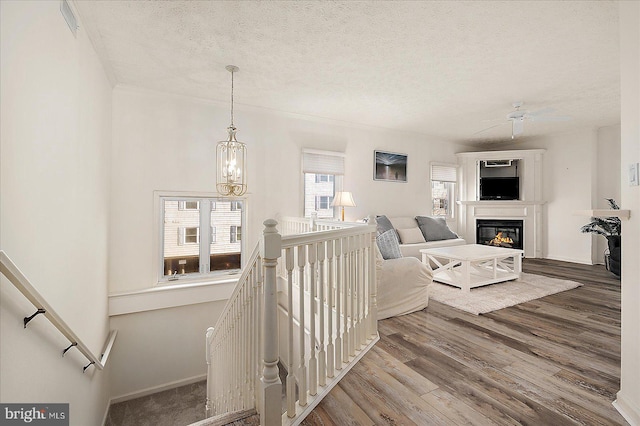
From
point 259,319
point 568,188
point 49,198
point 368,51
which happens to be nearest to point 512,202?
point 568,188

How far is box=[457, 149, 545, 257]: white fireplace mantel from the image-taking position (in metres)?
6.64

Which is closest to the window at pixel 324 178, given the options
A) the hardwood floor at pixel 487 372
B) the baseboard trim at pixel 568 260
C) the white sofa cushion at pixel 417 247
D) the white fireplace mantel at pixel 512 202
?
the white sofa cushion at pixel 417 247

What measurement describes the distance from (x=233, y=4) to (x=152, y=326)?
3627 mm

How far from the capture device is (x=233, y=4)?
225cm

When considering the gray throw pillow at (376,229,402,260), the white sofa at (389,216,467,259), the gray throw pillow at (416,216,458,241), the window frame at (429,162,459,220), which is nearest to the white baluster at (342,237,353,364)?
the gray throw pillow at (376,229,402,260)

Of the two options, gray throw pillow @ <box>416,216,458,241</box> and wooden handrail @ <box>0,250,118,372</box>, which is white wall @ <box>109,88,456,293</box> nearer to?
gray throw pillow @ <box>416,216,458,241</box>

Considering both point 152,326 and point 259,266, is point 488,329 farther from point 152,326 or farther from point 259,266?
point 152,326

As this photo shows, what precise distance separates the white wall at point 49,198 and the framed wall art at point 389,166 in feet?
14.5

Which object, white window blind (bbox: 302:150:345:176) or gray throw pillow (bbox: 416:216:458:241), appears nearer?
white window blind (bbox: 302:150:345:176)

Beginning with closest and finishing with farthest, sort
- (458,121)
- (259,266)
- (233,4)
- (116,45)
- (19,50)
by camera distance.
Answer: (19,50)
(259,266)
(233,4)
(116,45)
(458,121)

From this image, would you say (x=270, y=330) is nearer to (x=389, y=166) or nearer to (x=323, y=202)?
(x=323, y=202)

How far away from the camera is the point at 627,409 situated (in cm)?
163

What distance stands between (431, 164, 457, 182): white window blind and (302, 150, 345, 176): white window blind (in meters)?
2.51

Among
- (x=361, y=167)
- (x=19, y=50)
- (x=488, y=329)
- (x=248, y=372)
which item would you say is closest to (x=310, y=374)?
(x=248, y=372)
